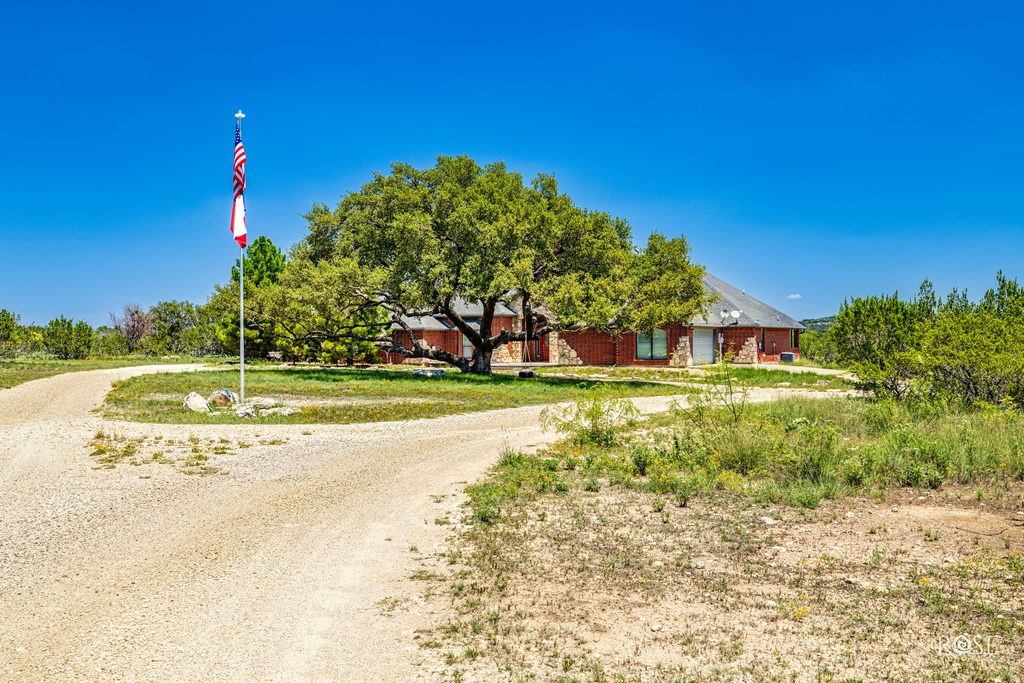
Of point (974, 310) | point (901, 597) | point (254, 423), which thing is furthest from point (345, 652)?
point (974, 310)

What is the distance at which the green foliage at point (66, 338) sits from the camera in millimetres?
46469

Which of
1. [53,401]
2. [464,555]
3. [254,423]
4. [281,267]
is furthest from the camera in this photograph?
[281,267]

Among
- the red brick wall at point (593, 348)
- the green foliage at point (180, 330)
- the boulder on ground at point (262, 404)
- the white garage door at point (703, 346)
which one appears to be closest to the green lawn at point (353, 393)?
the boulder on ground at point (262, 404)

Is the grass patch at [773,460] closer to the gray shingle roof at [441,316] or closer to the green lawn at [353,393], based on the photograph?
the green lawn at [353,393]

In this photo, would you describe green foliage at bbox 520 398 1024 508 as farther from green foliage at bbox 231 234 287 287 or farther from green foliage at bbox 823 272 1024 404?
green foliage at bbox 231 234 287 287

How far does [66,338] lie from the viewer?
153 feet

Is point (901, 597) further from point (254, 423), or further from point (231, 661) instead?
point (254, 423)

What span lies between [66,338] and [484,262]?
1361 inches

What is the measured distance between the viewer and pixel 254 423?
14.8 metres

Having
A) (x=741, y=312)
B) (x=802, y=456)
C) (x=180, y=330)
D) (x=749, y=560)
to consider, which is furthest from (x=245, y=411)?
(x=180, y=330)

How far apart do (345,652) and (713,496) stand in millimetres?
4774

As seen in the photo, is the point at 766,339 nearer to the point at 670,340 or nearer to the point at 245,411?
the point at 670,340

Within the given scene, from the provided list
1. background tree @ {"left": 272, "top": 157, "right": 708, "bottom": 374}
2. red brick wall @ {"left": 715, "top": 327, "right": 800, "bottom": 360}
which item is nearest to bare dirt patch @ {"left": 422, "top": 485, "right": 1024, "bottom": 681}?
background tree @ {"left": 272, "top": 157, "right": 708, "bottom": 374}

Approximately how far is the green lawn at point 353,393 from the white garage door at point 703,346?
571 inches
